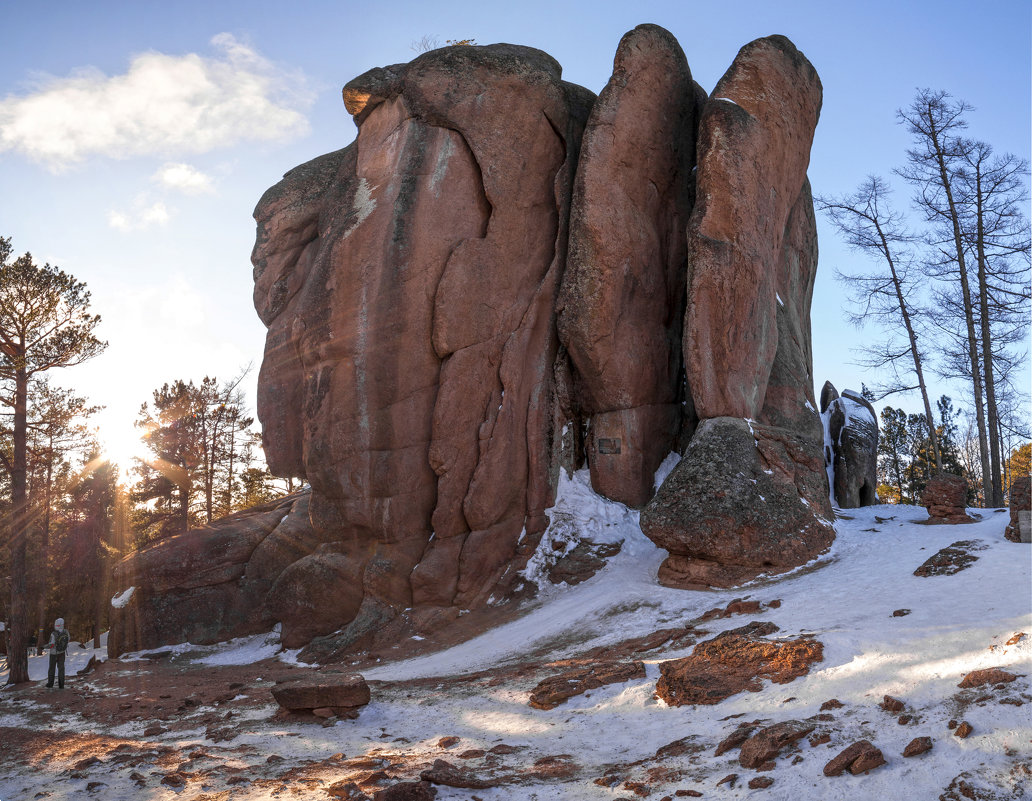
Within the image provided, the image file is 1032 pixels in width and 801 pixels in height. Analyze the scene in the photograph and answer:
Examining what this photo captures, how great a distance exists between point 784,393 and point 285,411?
12958 millimetres

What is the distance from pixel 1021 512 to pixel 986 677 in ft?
20.4

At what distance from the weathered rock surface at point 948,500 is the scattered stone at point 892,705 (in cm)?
968

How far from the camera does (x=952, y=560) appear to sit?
1095 cm

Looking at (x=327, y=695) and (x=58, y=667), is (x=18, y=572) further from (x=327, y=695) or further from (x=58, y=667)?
(x=327, y=695)

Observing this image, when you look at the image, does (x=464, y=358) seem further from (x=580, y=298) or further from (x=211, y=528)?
(x=211, y=528)

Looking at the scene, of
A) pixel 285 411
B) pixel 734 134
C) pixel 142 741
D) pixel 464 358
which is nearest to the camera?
pixel 142 741

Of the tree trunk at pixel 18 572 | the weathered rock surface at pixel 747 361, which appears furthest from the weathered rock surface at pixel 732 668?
the tree trunk at pixel 18 572

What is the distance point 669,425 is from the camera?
729 inches

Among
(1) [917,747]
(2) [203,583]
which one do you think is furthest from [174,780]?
(2) [203,583]

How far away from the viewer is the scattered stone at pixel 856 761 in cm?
533

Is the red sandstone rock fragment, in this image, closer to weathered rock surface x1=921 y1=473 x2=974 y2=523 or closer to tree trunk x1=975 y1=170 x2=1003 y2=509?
weathered rock surface x1=921 y1=473 x2=974 y2=523

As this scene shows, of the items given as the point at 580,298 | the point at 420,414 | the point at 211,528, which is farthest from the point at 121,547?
the point at 580,298

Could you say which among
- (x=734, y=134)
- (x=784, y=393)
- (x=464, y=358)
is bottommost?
(x=784, y=393)

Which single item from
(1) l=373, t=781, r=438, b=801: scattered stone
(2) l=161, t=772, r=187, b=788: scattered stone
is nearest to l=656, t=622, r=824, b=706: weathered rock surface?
(1) l=373, t=781, r=438, b=801: scattered stone
